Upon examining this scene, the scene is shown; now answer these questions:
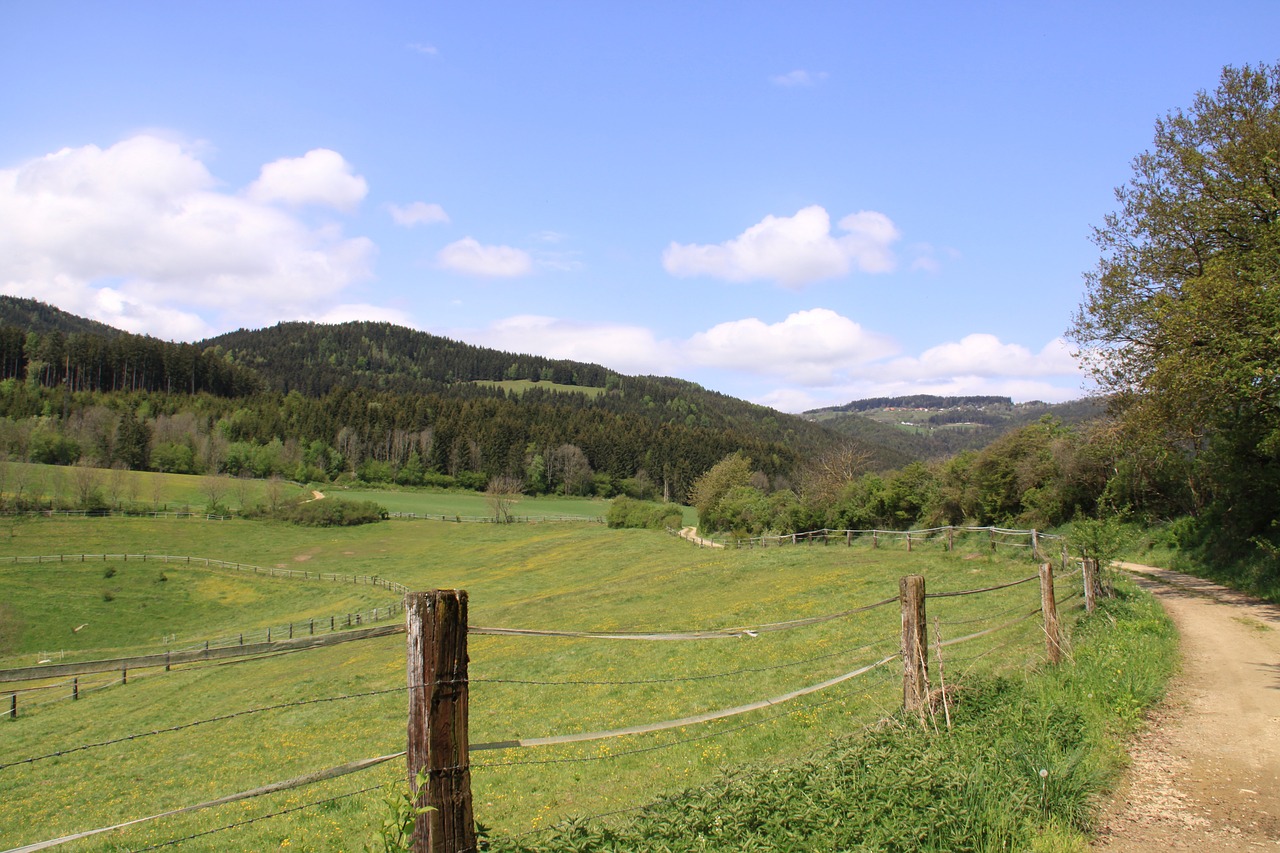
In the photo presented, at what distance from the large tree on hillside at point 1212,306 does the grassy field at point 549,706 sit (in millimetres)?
6652

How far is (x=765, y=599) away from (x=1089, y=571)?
13.0 m

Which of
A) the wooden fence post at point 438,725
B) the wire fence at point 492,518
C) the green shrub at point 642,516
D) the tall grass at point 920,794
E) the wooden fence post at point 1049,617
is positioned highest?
the wooden fence post at point 438,725

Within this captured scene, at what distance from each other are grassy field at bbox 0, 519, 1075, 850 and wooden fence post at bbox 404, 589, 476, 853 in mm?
3006

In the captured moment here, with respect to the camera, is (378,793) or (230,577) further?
(230,577)

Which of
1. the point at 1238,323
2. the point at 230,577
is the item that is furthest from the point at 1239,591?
the point at 230,577

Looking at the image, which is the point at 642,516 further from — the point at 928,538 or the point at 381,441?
the point at 381,441

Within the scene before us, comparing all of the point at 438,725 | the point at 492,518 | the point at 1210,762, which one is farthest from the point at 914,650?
the point at 492,518

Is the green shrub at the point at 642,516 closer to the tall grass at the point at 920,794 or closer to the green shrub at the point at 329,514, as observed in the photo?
the green shrub at the point at 329,514

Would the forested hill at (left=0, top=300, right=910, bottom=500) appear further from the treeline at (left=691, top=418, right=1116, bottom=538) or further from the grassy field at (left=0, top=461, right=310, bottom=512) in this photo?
the treeline at (left=691, top=418, right=1116, bottom=538)

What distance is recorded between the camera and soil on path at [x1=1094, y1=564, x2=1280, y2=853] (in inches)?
232

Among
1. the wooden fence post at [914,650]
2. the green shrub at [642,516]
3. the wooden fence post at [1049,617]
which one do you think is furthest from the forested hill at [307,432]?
the wooden fence post at [914,650]

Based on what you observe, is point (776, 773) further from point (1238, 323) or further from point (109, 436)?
point (109, 436)

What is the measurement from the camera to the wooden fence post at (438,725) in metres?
4.11

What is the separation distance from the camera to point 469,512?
10369 cm
